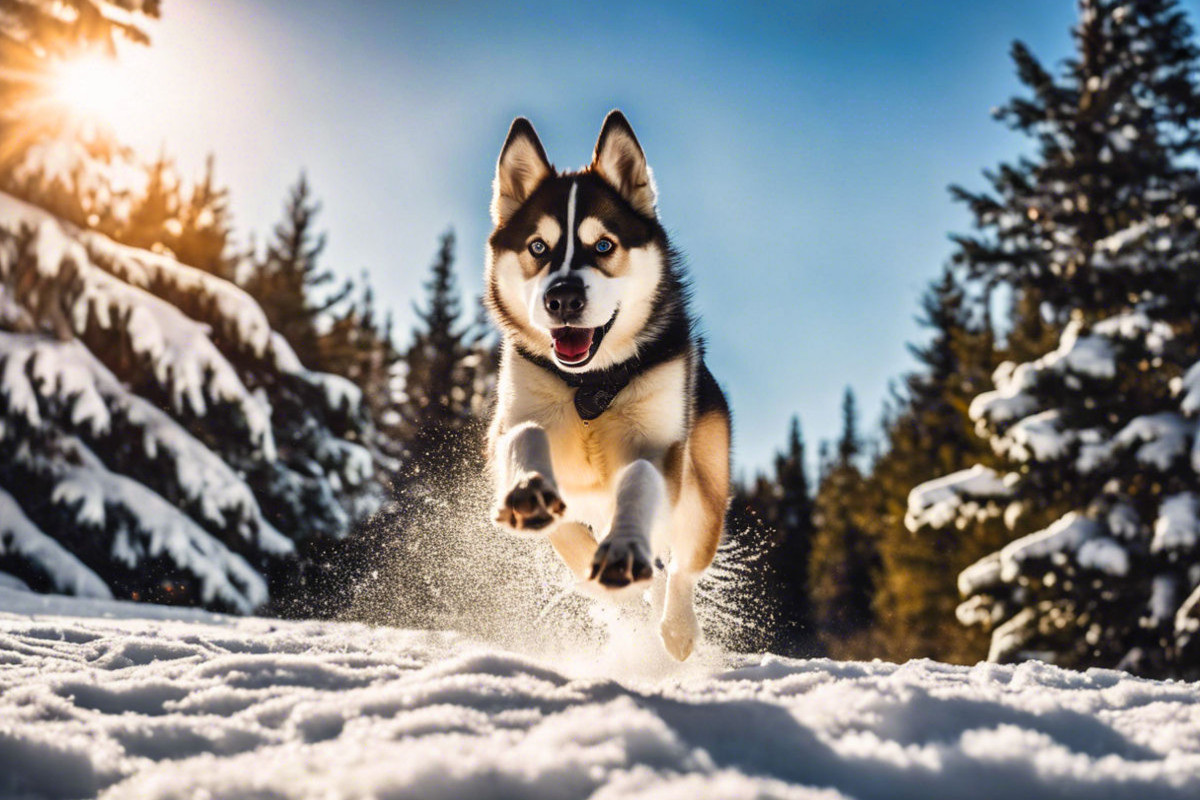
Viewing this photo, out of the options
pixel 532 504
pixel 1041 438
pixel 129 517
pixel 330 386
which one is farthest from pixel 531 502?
pixel 330 386

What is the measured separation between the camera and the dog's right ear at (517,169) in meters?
4.17

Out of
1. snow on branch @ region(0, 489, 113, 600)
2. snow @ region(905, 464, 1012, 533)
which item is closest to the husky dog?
snow on branch @ region(0, 489, 113, 600)

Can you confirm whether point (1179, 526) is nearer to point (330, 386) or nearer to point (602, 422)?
point (602, 422)

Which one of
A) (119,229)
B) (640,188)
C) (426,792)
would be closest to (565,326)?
(640,188)

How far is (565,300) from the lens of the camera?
3.38 metres

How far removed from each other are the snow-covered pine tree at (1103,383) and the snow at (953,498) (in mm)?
19

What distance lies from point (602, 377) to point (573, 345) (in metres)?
0.25

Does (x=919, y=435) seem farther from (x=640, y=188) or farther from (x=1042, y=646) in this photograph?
(x=640, y=188)

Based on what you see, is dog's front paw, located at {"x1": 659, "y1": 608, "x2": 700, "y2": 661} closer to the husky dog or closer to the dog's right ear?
the husky dog

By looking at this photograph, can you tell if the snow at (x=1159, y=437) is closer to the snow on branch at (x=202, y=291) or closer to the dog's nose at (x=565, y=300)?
the dog's nose at (x=565, y=300)

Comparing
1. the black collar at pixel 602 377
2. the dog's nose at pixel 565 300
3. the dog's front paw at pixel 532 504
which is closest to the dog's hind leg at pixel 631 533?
the dog's front paw at pixel 532 504

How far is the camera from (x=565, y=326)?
137 inches

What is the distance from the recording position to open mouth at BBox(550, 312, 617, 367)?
350cm

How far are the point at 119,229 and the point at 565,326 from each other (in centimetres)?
1205
